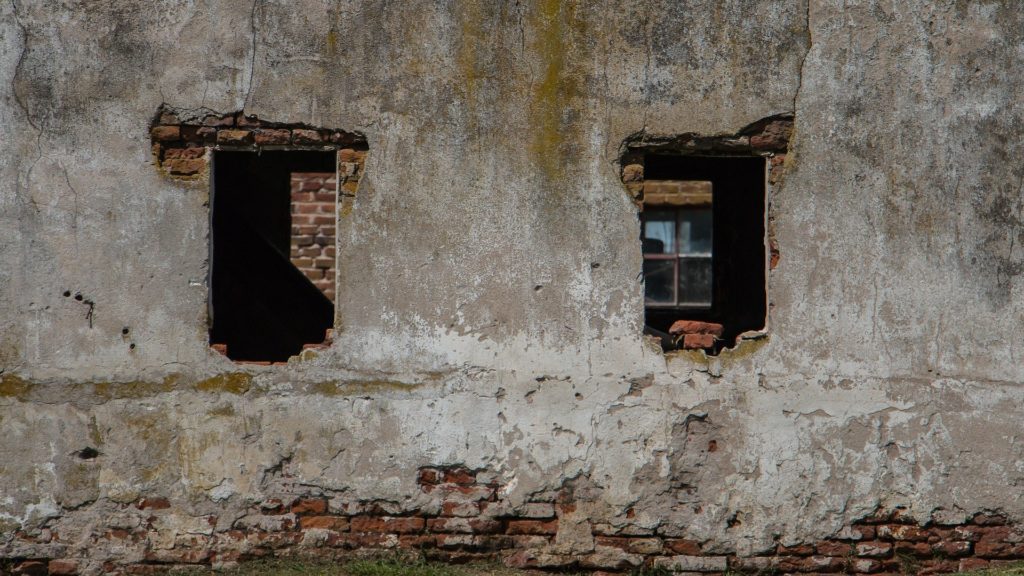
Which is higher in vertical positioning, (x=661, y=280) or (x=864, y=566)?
(x=661, y=280)

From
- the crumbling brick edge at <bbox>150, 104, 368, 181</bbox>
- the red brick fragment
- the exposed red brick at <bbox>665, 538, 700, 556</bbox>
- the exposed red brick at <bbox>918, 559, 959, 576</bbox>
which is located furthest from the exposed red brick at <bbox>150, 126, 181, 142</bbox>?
the exposed red brick at <bbox>918, 559, 959, 576</bbox>

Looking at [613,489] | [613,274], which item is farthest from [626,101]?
[613,489]

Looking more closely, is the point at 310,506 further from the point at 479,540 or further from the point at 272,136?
the point at 272,136

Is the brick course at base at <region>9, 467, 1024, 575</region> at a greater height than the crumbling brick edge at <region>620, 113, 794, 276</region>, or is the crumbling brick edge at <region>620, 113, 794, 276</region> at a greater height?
the crumbling brick edge at <region>620, 113, 794, 276</region>

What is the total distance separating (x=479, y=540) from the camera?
15.2 ft

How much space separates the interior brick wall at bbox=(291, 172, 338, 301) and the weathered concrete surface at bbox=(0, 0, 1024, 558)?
4952 mm

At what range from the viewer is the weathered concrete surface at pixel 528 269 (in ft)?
15.2

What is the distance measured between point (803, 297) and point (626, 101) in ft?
3.99

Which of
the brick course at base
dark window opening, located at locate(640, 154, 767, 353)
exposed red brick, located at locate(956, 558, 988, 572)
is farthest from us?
dark window opening, located at locate(640, 154, 767, 353)

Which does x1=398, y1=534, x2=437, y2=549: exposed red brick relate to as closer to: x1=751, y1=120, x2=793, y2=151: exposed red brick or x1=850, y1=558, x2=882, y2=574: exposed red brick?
x1=850, y1=558, x2=882, y2=574: exposed red brick

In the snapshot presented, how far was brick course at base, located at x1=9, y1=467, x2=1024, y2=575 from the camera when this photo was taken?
15.0ft

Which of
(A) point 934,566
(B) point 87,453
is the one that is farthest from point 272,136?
(A) point 934,566

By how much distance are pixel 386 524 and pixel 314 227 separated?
5.56 metres

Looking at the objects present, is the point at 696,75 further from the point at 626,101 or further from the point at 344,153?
the point at 344,153
